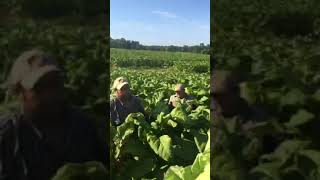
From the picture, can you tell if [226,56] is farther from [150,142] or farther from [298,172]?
[150,142]

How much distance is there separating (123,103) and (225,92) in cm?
361

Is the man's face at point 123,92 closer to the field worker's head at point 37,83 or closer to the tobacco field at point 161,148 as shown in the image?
the tobacco field at point 161,148

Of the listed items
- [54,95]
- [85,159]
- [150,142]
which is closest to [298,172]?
[85,159]

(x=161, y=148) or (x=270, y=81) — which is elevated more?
(x=270, y=81)

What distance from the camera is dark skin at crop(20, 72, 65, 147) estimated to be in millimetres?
1696

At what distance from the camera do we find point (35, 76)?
68.4 inches

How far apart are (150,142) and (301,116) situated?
4.53 ft

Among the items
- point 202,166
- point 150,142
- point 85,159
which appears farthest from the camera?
point 150,142

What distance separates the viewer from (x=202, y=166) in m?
1.99

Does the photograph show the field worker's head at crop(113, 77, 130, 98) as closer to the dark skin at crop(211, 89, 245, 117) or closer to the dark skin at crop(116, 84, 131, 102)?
the dark skin at crop(116, 84, 131, 102)

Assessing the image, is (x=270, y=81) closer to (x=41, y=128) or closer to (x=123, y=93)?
(x=41, y=128)

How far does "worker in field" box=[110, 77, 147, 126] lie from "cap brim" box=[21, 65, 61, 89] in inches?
111

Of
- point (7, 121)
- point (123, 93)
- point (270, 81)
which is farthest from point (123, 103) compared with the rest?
point (270, 81)

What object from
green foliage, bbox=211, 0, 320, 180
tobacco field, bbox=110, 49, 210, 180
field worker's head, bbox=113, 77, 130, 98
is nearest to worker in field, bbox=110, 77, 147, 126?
field worker's head, bbox=113, 77, 130, 98
